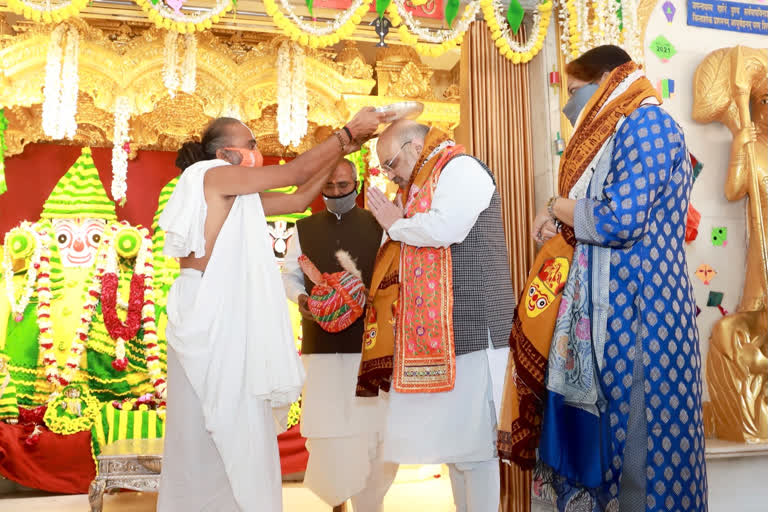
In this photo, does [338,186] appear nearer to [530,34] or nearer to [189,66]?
[530,34]

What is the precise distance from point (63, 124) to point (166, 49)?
0.94 m

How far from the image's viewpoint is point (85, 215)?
5.88 metres

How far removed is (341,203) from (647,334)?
5.97ft

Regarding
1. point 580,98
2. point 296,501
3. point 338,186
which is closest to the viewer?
point 580,98

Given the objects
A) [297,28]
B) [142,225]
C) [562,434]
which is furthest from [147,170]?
[562,434]

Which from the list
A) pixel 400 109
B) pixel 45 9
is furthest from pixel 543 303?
pixel 45 9

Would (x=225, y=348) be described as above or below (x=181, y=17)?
below

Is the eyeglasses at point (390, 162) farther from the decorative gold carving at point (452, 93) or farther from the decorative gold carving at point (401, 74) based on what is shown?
the decorative gold carving at point (452, 93)

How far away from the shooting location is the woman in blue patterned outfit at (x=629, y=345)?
75.2 inches

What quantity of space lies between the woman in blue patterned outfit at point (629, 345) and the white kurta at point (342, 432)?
130 cm

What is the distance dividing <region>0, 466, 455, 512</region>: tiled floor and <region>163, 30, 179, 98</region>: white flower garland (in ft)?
9.70

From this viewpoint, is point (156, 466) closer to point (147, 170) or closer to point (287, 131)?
point (287, 131)

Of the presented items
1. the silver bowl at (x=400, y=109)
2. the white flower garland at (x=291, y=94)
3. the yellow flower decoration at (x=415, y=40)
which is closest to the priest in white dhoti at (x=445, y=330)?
the silver bowl at (x=400, y=109)

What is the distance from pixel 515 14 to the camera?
368 cm
